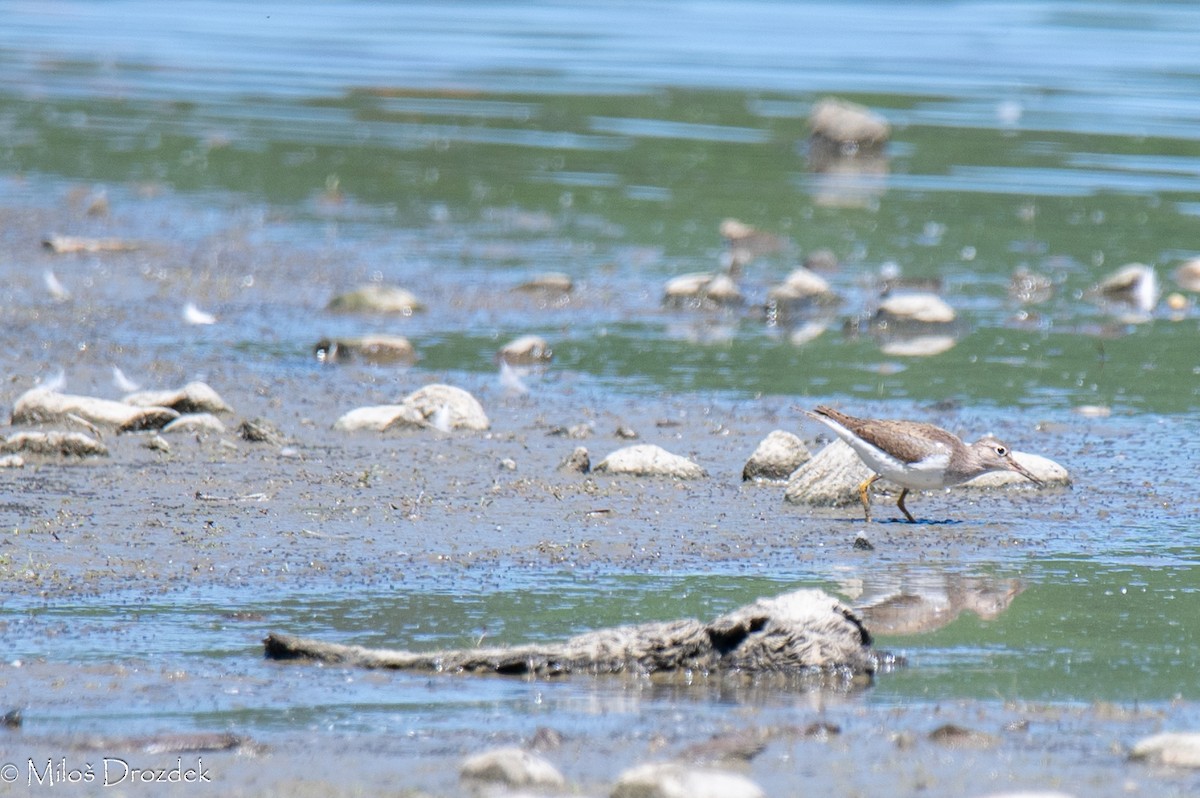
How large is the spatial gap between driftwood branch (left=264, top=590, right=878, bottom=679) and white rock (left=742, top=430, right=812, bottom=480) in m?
2.49

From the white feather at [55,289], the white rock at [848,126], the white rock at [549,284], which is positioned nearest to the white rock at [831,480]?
the white rock at [549,284]

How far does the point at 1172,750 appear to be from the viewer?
14.9ft

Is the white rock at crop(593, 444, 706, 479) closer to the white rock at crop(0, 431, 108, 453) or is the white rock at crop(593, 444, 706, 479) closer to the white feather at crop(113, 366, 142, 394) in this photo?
the white rock at crop(0, 431, 108, 453)

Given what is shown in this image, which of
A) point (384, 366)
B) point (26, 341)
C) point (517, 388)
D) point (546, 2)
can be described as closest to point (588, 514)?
point (517, 388)

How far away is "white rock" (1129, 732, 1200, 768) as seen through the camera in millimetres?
4508

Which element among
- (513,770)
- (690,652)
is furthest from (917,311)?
(513,770)

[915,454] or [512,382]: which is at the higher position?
[915,454]

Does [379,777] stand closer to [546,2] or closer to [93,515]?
[93,515]

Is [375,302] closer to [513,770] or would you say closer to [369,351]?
[369,351]

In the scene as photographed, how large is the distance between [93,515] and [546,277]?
221 inches

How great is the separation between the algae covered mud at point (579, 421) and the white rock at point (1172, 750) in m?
0.06

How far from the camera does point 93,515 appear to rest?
6930 millimetres

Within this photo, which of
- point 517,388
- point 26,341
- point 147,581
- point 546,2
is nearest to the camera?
point 147,581

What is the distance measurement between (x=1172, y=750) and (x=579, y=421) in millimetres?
4754
